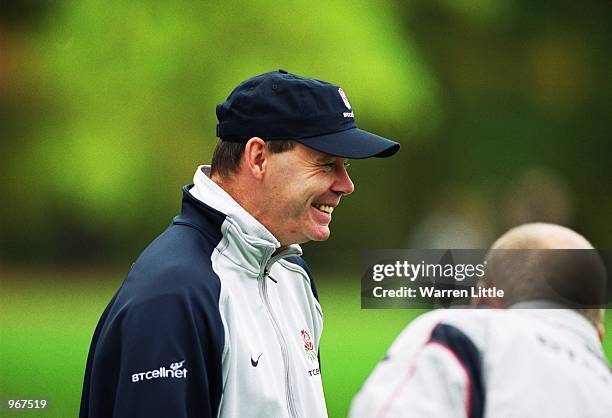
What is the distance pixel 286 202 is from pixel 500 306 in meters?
1.15

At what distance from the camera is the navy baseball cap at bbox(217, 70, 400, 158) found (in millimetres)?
2129

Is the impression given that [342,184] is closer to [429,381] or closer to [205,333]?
[205,333]

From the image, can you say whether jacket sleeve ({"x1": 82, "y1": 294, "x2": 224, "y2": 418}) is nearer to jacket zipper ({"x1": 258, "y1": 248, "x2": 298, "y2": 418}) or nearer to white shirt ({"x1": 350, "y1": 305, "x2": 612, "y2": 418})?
jacket zipper ({"x1": 258, "y1": 248, "x2": 298, "y2": 418})

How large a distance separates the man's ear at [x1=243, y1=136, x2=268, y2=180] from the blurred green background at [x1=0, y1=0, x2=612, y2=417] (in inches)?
82.3

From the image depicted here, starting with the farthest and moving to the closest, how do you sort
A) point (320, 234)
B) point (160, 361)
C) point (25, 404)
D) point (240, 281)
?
point (25, 404), point (320, 234), point (240, 281), point (160, 361)

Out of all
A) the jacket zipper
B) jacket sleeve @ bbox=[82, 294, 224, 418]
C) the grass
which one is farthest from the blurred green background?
jacket sleeve @ bbox=[82, 294, 224, 418]

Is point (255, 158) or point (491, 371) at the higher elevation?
point (255, 158)

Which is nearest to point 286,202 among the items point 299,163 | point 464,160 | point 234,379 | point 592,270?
point 299,163

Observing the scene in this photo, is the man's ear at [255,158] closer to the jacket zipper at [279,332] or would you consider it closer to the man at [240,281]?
the man at [240,281]

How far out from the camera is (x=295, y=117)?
2125 millimetres

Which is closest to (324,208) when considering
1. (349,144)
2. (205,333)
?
(349,144)

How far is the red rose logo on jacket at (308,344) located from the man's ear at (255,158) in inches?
14.7

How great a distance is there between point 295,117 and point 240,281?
0.35 m

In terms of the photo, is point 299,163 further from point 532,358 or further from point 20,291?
point 20,291
